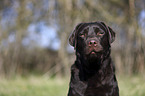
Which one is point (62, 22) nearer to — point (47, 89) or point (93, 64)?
point (47, 89)

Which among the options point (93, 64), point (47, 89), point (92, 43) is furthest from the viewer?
point (47, 89)

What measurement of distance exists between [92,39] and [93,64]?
0.46 meters

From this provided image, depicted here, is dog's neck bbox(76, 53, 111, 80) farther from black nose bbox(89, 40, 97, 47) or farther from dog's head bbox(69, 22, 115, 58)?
black nose bbox(89, 40, 97, 47)

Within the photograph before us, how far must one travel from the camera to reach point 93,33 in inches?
118

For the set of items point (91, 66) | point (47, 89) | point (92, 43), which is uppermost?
point (92, 43)

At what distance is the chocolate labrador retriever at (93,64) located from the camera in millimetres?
2863

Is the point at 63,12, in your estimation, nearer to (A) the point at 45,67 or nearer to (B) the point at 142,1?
(B) the point at 142,1

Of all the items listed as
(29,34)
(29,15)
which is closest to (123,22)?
(29,15)

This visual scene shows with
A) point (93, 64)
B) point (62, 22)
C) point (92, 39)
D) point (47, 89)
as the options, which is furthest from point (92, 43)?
point (62, 22)

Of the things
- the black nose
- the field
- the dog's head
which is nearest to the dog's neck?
the dog's head

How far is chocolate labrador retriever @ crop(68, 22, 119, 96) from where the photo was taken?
286cm

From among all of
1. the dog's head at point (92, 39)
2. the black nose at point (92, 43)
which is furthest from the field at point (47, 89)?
the black nose at point (92, 43)

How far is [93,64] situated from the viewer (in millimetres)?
3057

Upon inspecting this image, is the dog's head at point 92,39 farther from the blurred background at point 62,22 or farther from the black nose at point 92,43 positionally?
the blurred background at point 62,22
